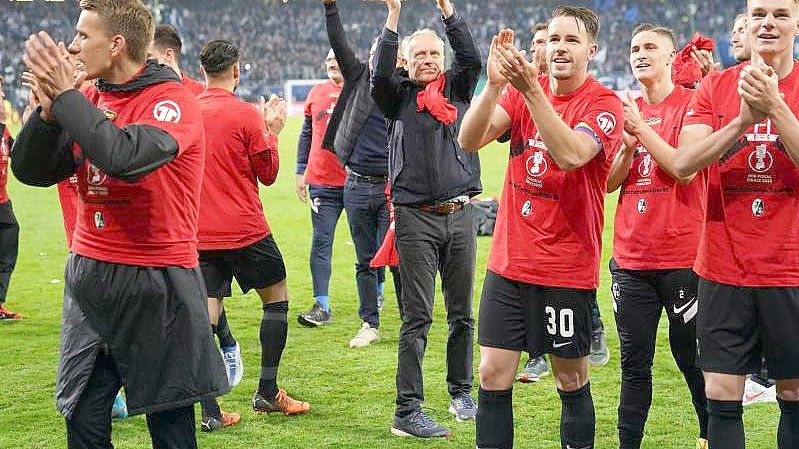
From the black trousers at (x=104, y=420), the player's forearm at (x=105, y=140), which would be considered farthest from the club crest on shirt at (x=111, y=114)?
the black trousers at (x=104, y=420)

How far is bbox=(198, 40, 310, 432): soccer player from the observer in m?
6.07

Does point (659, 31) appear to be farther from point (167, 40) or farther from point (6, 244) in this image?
point (6, 244)

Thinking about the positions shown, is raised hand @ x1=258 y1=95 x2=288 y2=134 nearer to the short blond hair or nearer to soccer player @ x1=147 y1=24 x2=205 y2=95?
soccer player @ x1=147 y1=24 x2=205 y2=95

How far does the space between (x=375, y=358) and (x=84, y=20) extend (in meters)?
4.42

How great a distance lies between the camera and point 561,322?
4699 millimetres

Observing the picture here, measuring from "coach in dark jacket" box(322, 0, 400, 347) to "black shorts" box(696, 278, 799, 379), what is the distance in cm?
348

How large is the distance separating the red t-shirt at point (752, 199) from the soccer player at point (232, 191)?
271cm

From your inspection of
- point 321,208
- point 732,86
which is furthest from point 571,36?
point 321,208

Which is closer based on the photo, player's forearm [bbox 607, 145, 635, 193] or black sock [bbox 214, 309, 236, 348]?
player's forearm [bbox 607, 145, 635, 193]

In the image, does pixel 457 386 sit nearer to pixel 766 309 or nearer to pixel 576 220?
pixel 576 220

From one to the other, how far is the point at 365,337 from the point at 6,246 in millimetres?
3437

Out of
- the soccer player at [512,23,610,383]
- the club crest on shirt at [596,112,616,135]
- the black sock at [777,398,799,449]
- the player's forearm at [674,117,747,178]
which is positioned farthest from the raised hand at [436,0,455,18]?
the black sock at [777,398,799,449]

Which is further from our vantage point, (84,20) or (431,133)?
(431,133)

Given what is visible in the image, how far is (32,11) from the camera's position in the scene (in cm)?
4366
